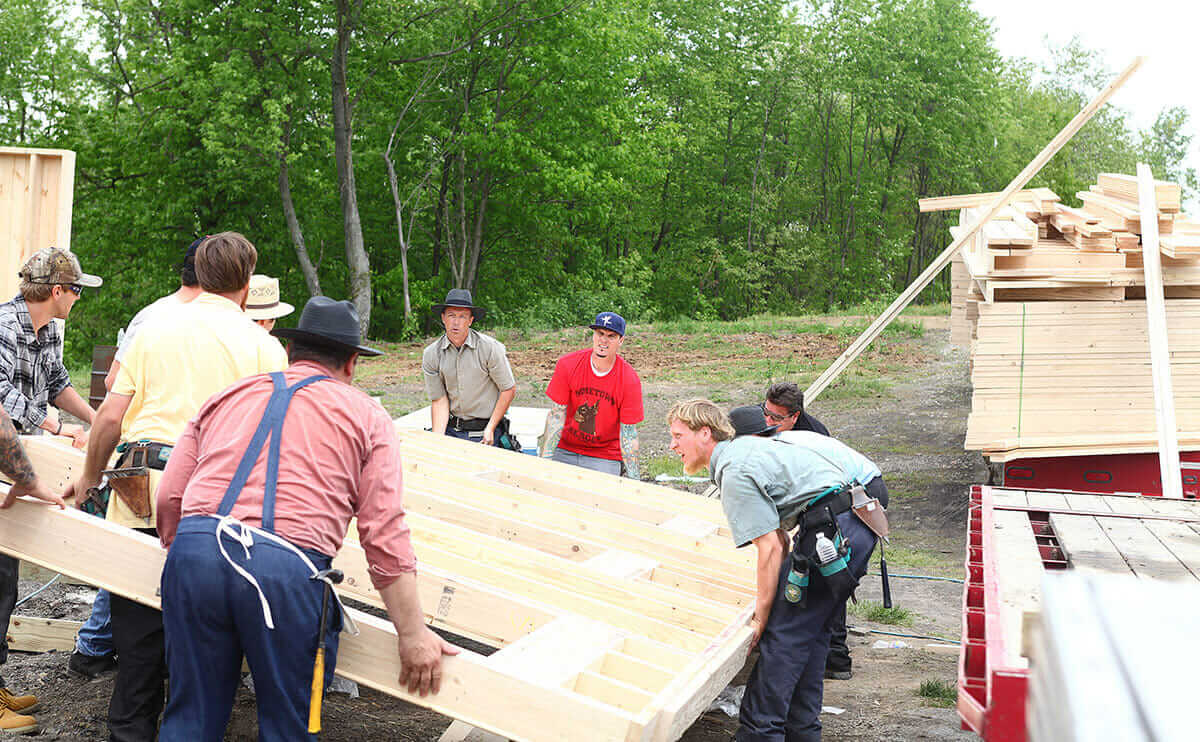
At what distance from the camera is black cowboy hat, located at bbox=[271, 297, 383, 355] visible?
3275 mm

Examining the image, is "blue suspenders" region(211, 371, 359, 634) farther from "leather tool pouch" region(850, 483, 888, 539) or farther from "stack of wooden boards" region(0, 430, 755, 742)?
"leather tool pouch" region(850, 483, 888, 539)

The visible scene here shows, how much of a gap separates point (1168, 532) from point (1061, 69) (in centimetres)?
5591

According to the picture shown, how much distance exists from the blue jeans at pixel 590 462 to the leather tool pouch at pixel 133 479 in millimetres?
3578

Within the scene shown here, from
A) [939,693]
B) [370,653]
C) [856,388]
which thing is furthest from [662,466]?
[370,653]

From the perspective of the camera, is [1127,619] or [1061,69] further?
[1061,69]

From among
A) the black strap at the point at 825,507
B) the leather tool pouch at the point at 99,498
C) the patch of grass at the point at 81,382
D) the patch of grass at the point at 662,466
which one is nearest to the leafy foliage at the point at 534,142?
the patch of grass at the point at 81,382

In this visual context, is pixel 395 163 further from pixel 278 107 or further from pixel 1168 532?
pixel 1168 532

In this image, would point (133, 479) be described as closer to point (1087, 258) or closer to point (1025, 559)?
point (1025, 559)

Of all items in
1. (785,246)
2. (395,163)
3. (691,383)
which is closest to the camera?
(691,383)

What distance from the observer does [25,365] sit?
505 cm

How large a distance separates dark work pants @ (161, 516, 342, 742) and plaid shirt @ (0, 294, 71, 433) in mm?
2390

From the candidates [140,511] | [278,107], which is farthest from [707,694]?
[278,107]

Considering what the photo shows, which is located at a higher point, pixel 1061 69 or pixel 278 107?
pixel 1061 69

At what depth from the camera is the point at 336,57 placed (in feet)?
82.4
